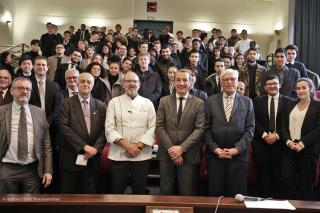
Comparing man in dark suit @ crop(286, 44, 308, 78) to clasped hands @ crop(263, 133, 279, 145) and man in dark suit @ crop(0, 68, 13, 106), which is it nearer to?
clasped hands @ crop(263, 133, 279, 145)

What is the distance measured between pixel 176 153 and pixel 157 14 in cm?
1167

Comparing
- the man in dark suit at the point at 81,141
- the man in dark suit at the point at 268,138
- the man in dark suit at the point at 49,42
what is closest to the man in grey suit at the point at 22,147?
the man in dark suit at the point at 81,141

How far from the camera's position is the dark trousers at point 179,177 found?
3217 mm

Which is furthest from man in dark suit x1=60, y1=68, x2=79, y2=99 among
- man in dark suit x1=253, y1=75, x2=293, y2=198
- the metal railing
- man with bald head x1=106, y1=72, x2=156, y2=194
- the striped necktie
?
the metal railing

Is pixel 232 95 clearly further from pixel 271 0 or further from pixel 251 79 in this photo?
pixel 271 0

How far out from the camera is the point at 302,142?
3.38m

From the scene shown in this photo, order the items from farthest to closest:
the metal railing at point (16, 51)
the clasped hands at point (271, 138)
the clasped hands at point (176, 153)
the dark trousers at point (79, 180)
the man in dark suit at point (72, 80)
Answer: the metal railing at point (16, 51) < the man in dark suit at point (72, 80) < the clasped hands at point (271, 138) < the dark trousers at point (79, 180) < the clasped hands at point (176, 153)

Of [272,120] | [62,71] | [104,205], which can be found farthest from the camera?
[62,71]

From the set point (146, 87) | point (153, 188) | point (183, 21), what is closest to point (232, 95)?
point (153, 188)

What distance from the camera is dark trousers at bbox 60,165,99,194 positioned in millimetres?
3242

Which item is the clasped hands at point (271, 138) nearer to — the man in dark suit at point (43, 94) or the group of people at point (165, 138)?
the group of people at point (165, 138)

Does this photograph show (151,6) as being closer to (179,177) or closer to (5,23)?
(5,23)

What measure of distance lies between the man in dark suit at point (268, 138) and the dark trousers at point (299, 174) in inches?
4.7

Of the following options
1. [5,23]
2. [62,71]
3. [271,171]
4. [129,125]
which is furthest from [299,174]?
[5,23]
